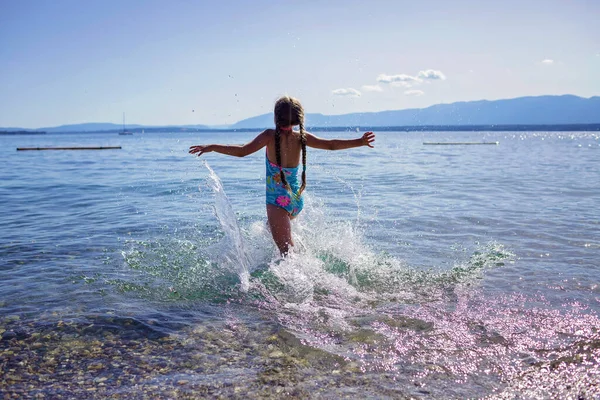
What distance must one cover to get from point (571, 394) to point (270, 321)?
2821mm

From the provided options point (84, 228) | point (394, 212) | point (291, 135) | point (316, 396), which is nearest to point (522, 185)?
point (394, 212)

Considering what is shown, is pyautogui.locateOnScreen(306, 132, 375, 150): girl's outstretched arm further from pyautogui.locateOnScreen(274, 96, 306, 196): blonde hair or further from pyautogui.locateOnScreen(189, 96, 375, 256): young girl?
pyautogui.locateOnScreen(274, 96, 306, 196): blonde hair

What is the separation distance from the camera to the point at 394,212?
11672mm

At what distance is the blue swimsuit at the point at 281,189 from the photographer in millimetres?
6609

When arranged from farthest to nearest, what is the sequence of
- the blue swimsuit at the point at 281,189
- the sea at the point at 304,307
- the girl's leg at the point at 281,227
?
the girl's leg at the point at 281,227
the blue swimsuit at the point at 281,189
the sea at the point at 304,307

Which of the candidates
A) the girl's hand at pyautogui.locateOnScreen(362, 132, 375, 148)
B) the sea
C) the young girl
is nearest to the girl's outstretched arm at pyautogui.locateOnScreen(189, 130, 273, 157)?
the young girl

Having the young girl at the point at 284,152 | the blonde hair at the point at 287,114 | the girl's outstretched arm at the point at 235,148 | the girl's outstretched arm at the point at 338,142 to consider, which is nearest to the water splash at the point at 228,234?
the young girl at the point at 284,152

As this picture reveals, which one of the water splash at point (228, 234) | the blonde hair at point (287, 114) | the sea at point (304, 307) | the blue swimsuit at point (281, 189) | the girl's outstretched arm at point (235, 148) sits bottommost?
the sea at point (304, 307)

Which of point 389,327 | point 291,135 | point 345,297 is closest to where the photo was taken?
point 389,327

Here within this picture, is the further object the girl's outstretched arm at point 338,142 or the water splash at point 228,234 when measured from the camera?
the water splash at point 228,234

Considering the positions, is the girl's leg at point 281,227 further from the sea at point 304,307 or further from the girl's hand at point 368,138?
the girl's hand at point 368,138

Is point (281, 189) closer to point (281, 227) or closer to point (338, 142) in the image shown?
point (281, 227)

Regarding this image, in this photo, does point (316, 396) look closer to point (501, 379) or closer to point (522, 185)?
point (501, 379)

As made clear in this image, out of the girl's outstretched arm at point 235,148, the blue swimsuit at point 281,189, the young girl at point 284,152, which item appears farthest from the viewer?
the blue swimsuit at point 281,189
